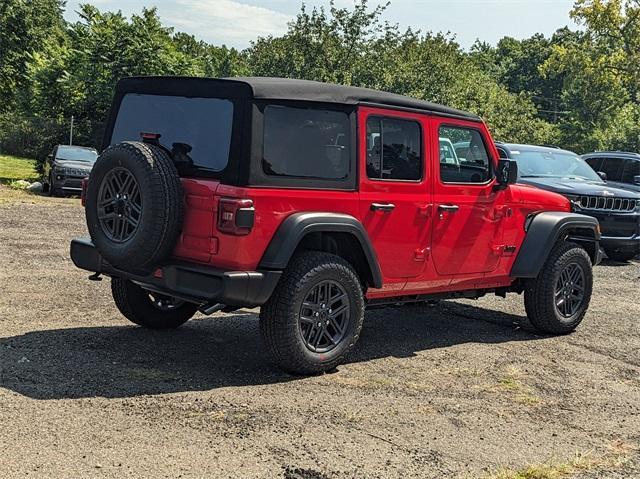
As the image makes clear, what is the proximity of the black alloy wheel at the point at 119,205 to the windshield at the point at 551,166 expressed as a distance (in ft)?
27.2

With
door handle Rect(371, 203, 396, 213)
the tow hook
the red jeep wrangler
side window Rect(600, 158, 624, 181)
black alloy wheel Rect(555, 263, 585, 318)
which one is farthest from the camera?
side window Rect(600, 158, 624, 181)

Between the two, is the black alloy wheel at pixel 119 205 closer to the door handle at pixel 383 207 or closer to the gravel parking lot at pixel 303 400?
the gravel parking lot at pixel 303 400

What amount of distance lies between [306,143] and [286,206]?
517 mm

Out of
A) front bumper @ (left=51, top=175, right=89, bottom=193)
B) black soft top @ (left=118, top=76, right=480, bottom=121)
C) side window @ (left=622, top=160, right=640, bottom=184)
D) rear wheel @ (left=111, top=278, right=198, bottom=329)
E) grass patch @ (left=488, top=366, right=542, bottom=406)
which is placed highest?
black soft top @ (left=118, top=76, right=480, bottom=121)

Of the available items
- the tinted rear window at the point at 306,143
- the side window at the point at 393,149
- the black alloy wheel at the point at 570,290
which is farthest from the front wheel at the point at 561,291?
the tinted rear window at the point at 306,143

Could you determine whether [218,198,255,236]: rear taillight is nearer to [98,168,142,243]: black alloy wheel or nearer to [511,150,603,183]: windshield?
[98,168,142,243]: black alloy wheel

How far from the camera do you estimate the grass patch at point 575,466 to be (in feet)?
13.2

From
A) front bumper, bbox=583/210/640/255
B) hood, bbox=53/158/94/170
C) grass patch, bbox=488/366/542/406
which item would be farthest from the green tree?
grass patch, bbox=488/366/542/406

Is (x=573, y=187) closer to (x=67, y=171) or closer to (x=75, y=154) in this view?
(x=67, y=171)

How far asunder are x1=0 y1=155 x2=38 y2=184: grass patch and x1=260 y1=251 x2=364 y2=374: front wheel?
20121 millimetres

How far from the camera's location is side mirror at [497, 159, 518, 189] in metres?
6.90

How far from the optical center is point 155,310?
6.66m

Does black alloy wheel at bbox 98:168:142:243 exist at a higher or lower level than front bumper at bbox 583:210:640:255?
higher

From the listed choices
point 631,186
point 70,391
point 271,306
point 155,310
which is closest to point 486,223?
point 271,306
